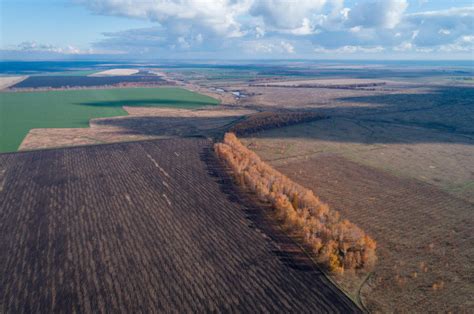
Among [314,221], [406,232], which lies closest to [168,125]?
[314,221]

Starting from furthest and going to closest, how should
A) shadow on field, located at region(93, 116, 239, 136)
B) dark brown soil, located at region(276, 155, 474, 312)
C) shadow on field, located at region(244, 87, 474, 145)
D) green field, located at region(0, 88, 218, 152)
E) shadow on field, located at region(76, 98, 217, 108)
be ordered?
shadow on field, located at region(76, 98, 217, 108), green field, located at region(0, 88, 218, 152), shadow on field, located at region(93, 116, 239, 136), shadow on field, located at region(244, 87, 474, 145), dark brown soil, located at region(276, 155, 474, 312)

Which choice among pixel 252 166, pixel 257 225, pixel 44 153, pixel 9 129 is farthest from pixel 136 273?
pixel 9 129

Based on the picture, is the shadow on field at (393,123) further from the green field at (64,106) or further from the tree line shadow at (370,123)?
the green field at (64,106)

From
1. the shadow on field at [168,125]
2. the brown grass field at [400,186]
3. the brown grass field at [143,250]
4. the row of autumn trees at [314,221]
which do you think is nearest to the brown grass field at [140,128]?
the shadow on field at [168,125]

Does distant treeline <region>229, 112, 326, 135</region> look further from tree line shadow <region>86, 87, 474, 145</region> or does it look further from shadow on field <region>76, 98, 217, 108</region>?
shadow on field <region>76, 98, 217, 108</region>

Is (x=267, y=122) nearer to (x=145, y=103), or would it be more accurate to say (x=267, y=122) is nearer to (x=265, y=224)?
(x=265, y=224)

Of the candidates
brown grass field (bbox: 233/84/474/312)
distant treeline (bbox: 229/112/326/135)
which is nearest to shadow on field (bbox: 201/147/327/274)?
brown grass field (bbox: 233/84/474/312)

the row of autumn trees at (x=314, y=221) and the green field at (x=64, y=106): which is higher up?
the green field at (x=64, y=106)
